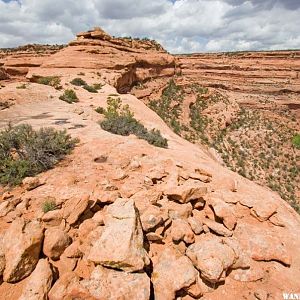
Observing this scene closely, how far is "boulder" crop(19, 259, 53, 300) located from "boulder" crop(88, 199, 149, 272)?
20.0 inches

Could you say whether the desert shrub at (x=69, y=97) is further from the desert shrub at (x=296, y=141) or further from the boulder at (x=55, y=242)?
the desert shrub at (x=296, y=141)

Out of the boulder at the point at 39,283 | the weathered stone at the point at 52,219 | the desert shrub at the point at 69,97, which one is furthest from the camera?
the desert shrub at the point at 69,97

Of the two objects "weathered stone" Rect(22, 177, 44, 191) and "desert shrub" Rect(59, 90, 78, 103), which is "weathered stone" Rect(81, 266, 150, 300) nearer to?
"weathered stone" Rect(22, 177, 44, 191)

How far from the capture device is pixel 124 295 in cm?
303

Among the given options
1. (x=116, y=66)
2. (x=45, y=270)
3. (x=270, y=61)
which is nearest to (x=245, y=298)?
(x=45, y=270)

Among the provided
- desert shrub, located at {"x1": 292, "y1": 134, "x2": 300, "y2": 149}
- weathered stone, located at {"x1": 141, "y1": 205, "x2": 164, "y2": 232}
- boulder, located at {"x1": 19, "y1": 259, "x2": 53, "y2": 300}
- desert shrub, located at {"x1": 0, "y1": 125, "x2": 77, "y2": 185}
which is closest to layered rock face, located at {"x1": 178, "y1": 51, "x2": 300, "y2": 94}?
desert shrub, located at {"x1": 292, "y1": 134, "x2": 300, "y2": 149}

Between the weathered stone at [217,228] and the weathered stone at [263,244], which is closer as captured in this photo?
the weathered stone at [263,244]

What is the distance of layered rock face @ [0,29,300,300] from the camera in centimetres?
321

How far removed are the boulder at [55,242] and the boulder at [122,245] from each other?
1.54 feet

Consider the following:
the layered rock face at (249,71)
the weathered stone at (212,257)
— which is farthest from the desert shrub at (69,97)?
the layered rock face at (249,71)

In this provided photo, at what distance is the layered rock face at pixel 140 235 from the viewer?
3211mm

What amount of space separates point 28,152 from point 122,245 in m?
3.72

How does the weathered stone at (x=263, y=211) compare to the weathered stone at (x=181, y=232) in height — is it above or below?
below

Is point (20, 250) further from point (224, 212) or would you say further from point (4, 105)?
point (4, 105)
